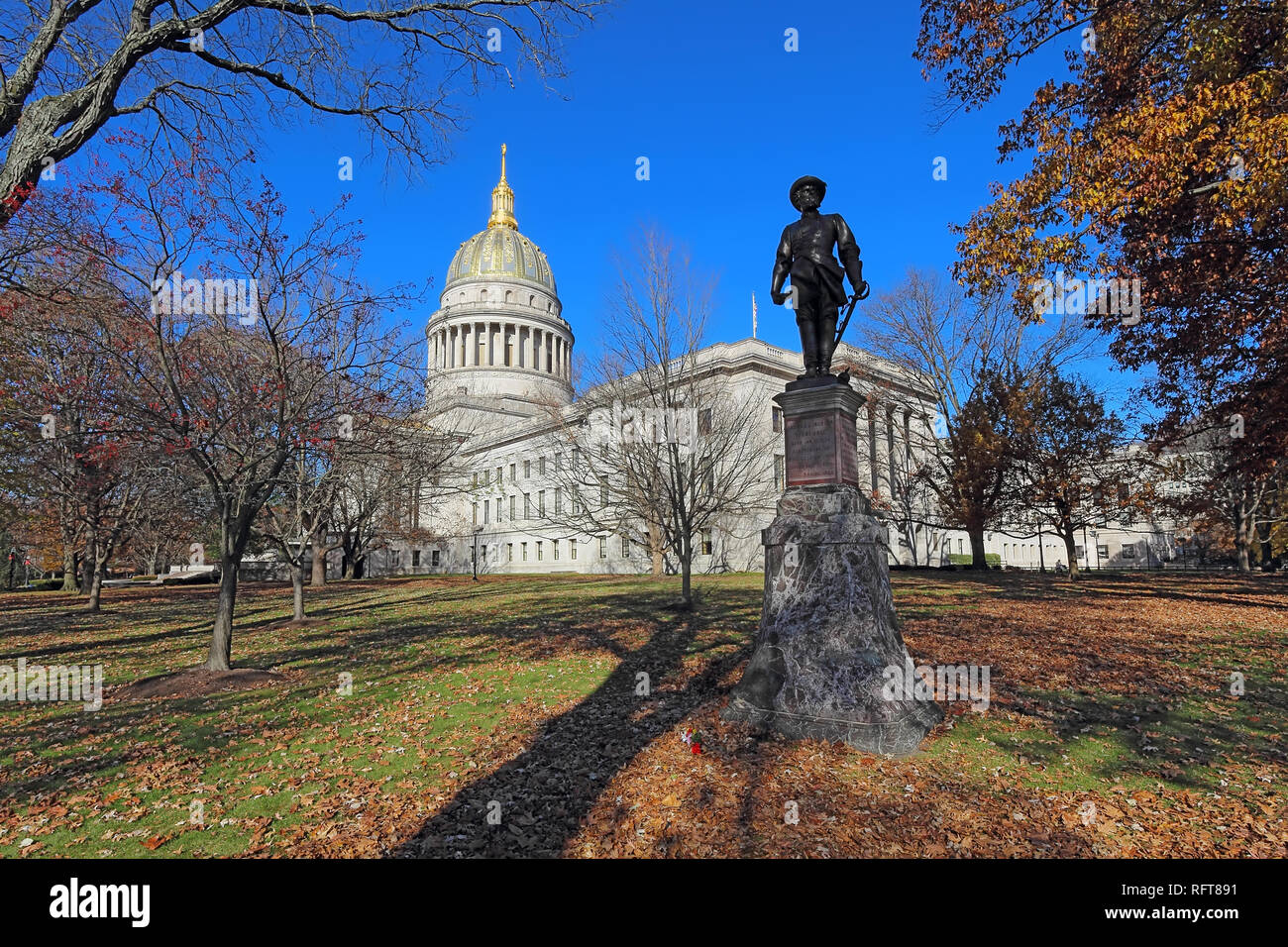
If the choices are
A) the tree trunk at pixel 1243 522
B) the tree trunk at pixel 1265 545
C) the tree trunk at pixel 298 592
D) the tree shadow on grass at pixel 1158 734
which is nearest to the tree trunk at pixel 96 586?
the tree trunk at pixel 298 592

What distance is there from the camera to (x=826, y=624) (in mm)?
6504

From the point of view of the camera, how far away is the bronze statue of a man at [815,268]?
7.65 meters

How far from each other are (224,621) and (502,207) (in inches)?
3418

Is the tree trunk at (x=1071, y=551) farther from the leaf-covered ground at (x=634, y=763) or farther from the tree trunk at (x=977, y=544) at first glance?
the leaf-covered ground at (x=634, y=763)

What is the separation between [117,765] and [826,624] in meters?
7.05

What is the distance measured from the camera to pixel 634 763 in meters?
5.82

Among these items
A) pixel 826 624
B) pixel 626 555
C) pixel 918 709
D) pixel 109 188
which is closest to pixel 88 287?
pixel 109 188

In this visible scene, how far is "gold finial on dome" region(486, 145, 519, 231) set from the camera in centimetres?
8612

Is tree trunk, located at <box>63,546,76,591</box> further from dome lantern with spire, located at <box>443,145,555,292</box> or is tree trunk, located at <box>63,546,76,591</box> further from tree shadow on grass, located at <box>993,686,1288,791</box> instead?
dome lantern with spire, located at <box>443,145,555,292</box>

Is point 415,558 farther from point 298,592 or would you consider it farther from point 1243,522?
point 1243,522

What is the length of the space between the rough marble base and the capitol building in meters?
15.3

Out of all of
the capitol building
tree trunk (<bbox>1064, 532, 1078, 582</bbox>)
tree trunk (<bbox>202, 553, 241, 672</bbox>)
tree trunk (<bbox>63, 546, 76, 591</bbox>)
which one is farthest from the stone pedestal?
tree trunk (<bbox>63, 546, 76, 591</bbox>)

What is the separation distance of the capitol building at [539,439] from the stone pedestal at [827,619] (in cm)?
Result: 1473
